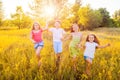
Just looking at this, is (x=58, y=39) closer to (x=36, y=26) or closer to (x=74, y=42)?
(x=74, y=42)

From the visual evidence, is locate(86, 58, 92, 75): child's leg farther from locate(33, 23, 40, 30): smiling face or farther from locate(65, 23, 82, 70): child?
locate(33, 23, 40, 30): smiling face

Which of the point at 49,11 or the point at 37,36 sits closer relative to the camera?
the point at 37,36

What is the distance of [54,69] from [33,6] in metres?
10.6

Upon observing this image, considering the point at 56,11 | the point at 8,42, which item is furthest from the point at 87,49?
the point at 56,11

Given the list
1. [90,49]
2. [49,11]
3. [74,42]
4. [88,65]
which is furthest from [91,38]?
[49,11]

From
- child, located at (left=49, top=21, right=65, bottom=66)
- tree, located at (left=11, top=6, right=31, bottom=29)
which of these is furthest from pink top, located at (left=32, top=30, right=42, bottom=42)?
tree, located at (left=11, top=6, right=31, bottom=29)

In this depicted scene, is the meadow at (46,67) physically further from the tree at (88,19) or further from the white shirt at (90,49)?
the tree at (88,19)

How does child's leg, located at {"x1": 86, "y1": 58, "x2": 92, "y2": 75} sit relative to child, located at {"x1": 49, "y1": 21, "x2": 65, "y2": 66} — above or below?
below

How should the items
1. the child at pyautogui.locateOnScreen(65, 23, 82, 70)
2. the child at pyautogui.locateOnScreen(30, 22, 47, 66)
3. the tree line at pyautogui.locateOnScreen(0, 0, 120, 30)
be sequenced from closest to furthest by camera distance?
1. the child at pyautogui.locateOnScreen(65, 23, 82, 70)
2. the child at pyautogui.locateOnScreen(30, 22, 47, 66)
3. the tree line at pyautogui.locateOnScreen(0, 0, 120, 30)

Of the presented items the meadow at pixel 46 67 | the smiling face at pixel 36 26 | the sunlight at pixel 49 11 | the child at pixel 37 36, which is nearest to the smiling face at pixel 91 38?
the meadow at pixel 46 67

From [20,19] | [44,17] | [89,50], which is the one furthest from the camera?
[20,19]

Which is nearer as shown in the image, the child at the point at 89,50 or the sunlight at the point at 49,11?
the child at the point at 89,50

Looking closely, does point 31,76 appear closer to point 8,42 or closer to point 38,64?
point 38,64

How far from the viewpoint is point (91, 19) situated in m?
30.4
